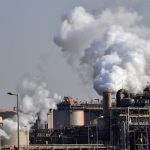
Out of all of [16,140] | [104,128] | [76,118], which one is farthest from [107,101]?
[76,118]

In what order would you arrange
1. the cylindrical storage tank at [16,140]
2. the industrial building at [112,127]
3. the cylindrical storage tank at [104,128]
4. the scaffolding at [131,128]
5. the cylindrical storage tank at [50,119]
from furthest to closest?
the cylindrical storage tank at [50,119]
the cylindrical storage tank at [104,128]
the cylindrical storage tank at [16,140]
the industrial building at [112,127]
the scaffolding at [131,128]

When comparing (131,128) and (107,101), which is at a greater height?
(107,101)

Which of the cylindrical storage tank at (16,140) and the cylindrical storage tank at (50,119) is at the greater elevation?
the cylindrical storage tank at (50,119)

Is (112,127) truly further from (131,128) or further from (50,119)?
(50,119)

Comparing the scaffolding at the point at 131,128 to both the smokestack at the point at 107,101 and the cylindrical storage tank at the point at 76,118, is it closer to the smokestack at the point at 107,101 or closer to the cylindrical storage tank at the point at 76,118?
the smokestack at the point at 107,101

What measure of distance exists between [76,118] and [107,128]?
2308 cm

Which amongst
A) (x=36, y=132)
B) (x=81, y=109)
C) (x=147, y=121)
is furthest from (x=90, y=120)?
(x=147, y=121)

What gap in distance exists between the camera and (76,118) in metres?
131

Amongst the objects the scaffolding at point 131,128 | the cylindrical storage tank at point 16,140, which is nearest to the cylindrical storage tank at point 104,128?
the scaffolding at point 131,128

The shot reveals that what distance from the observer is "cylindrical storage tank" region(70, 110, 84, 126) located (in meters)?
131

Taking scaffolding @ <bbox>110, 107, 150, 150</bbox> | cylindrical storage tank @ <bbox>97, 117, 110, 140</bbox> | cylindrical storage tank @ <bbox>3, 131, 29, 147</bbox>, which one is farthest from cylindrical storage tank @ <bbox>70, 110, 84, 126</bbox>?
cylindrical storage tank @ <bbox>3, 131, 29, 147</bbox>

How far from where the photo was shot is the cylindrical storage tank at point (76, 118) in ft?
429

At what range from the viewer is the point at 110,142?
107 m

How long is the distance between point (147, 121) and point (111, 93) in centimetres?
1081
